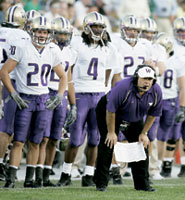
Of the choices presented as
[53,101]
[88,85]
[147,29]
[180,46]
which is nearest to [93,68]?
[88,85]

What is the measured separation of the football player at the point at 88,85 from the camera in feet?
32.1

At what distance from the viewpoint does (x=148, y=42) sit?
11.5 metres

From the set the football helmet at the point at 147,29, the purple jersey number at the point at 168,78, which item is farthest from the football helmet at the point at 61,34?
the purple jersey number at the point at 168,78

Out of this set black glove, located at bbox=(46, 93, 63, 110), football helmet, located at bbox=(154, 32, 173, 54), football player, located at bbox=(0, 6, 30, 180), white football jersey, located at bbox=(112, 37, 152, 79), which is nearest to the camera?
black glove, located at bbox=(46, 93, 63, 110)

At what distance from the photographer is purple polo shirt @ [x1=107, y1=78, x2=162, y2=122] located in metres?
8.57

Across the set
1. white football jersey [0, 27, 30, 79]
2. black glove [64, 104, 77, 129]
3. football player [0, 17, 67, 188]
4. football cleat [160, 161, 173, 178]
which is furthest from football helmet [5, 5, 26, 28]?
football cleat [160, 161, 173, 178]

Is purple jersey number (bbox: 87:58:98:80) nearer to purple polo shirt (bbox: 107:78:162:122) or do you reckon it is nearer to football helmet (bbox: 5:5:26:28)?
football helmet (bbox: 5:5:26:28)

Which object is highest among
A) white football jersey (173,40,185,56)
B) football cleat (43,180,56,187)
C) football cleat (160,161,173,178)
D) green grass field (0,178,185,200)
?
white football jersey (173,40,185,56)

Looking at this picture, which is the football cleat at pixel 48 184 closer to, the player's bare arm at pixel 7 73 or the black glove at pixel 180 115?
the player's bare arm at pixel 7 73

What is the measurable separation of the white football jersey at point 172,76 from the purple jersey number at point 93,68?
204cm

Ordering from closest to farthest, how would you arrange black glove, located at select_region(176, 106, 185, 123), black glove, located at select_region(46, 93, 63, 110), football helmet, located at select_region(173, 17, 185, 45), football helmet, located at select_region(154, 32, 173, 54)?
black glove, located at select_region(46, 93, 63, 110), black glove, located at select_region(176, 106, 185, 123), football helmet, located at select_region(173, 17, 185, 45), football helmet, located at select_region(154, 32, 173, 54)

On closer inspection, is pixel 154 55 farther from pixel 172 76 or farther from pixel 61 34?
pixel 61 34

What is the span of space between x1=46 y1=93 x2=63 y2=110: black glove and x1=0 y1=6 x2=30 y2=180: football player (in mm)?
458

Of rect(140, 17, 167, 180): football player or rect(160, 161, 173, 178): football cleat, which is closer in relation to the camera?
Answer: rect(140, 17, 167, 180): football player
